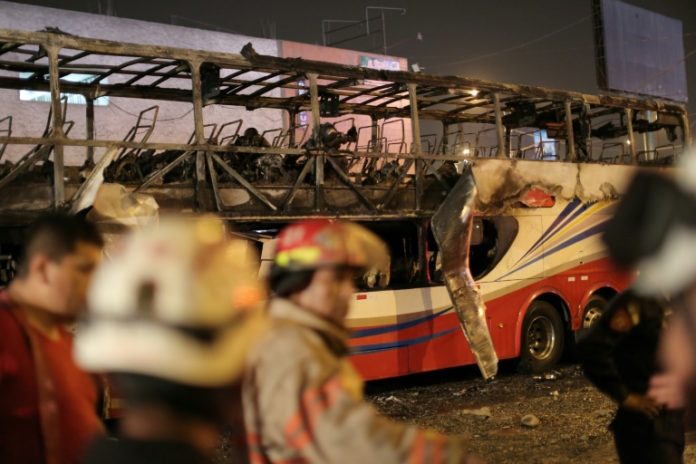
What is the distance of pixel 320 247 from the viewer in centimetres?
222

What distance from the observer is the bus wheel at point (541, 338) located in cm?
1134

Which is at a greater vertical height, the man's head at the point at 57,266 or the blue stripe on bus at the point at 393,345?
the man's head at the point at 57,266

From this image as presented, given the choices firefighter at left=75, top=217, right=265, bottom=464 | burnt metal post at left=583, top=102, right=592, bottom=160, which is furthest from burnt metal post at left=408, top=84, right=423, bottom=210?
firefighter at left=75, top=217, right=265, bottom=464

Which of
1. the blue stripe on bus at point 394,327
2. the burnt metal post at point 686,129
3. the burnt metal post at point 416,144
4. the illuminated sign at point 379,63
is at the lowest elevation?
the blue stripe on bus at point 394,327

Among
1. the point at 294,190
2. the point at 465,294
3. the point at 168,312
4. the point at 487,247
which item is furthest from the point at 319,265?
the point at 487,247

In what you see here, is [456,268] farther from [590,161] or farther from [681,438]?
[681,438]

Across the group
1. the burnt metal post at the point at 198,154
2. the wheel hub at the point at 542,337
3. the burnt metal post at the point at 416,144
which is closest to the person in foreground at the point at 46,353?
the burnt metal post at the point at 198,154

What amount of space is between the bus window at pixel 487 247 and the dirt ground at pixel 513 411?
5.42 ft

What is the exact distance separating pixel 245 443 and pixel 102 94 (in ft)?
29.5

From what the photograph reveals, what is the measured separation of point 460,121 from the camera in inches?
575

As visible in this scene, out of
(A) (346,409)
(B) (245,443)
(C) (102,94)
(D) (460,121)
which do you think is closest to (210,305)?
(A) (346,409)

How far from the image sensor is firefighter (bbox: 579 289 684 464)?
132 inches

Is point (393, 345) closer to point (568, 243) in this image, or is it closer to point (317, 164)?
point (317, 164)

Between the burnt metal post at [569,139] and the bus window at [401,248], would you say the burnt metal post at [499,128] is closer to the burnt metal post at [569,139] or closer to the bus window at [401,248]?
the burnt metal post at [569,139]
